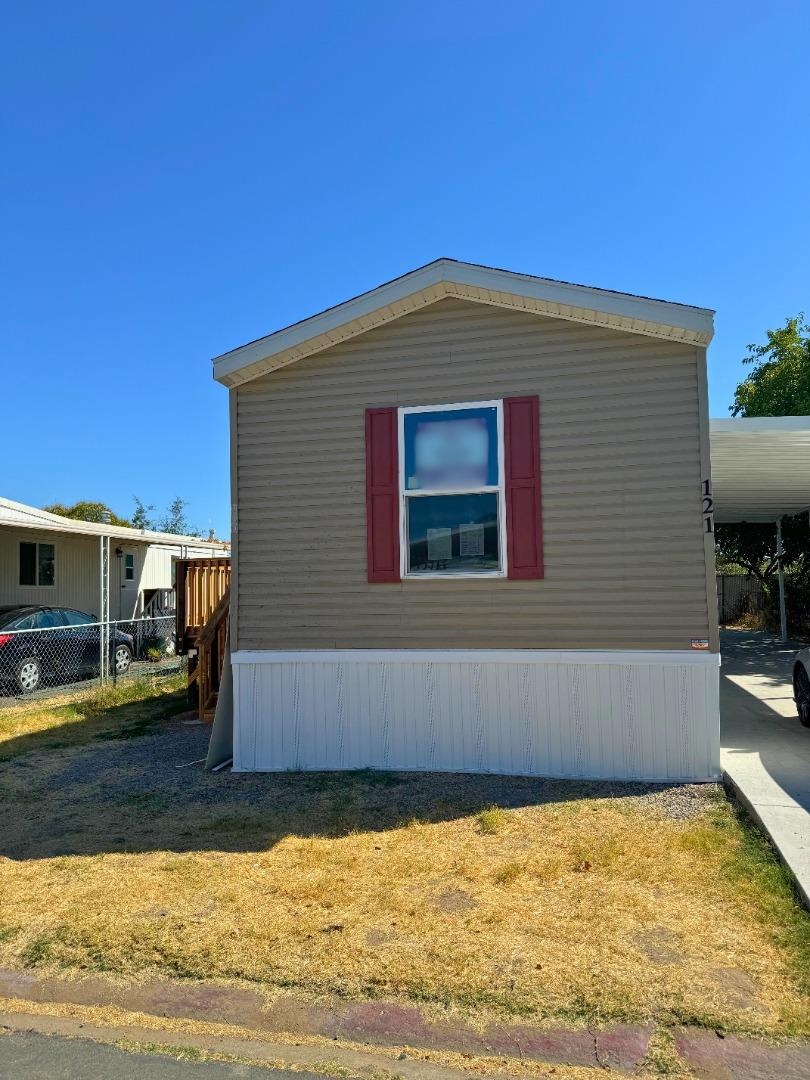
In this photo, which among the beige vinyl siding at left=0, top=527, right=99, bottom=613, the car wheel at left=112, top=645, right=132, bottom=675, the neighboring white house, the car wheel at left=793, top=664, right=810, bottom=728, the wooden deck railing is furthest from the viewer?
the beige vinyl siding at left=0, top=527, right=99, bottom=613

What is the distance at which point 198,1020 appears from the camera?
2887 mm

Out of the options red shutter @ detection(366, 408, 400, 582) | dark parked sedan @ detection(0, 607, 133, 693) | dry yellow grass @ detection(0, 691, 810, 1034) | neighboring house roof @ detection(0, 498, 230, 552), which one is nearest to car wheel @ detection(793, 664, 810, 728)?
dry yellow grass @ detection(0, 691, 810, 1034)

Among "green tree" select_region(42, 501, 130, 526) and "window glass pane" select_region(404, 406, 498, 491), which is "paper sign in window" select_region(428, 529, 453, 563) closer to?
"window glass pane" select_region(404, 406, 498, 491)

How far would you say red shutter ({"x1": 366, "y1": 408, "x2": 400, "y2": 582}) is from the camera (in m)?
6.23

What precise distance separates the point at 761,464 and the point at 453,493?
387cm

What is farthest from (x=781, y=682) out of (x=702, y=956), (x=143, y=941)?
(x=143, y=941)

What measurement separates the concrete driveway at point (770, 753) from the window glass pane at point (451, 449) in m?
2.99

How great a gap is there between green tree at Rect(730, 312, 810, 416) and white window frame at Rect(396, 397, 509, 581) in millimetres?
12628

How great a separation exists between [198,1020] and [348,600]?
3742mm

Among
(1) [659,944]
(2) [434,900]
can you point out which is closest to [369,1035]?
(2) [434,900]

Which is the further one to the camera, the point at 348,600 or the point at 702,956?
the point at 348,600

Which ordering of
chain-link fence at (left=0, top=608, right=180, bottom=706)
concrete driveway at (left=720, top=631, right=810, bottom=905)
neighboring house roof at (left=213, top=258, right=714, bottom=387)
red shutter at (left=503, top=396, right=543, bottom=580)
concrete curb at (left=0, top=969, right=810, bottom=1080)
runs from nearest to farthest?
concrete curb at (left=0, top=969, right=810, bottom=1080), concrete driveway at (left=720, top=631, right=810, bottom=905), neighboring house roof at (left=213, top=258, right=714, bottom=387), red shutter at (left=503, top=396, right=543, bottom=580), chain-link fence at (left=0, top=608, right=180, bottom=706)

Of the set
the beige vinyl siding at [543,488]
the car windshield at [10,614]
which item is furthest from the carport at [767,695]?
the car windshield at [10,614]

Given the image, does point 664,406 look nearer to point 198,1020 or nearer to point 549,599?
point 549,599
